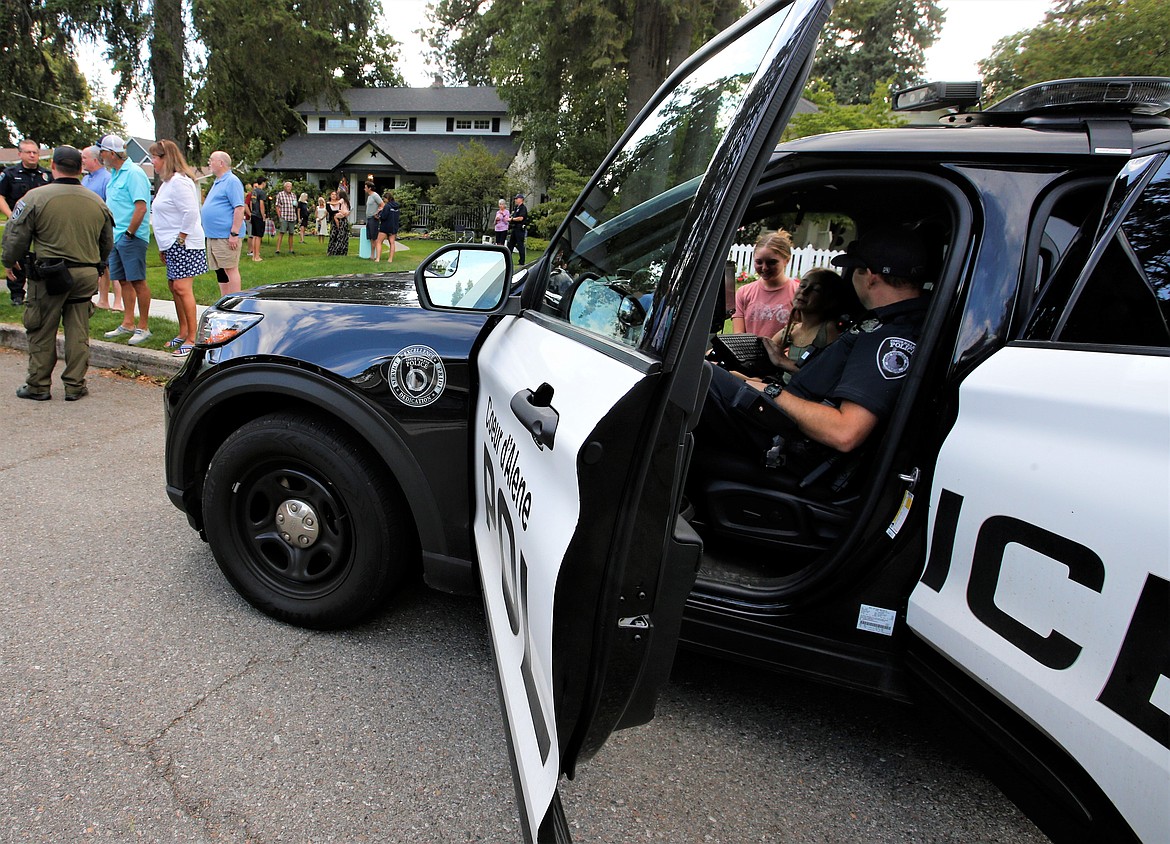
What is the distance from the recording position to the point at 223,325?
2.53 meters

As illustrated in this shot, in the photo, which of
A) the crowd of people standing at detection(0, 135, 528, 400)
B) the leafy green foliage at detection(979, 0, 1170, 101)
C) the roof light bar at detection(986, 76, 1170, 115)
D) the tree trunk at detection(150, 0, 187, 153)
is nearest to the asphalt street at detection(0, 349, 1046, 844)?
the roof light bar at detection(986, 76, 1170, 115)

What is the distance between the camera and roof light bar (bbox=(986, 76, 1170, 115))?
1653 millimetres

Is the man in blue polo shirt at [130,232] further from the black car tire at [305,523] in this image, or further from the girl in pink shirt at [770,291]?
the girl in pink shirt at [770,291]

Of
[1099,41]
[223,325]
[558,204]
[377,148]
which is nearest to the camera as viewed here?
[223,325]

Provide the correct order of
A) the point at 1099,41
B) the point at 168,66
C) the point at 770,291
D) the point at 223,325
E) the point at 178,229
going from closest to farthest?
1. the point at 223,325
2. the point at 770,291
3. the point at 178,229
4. the point at 1099,41
5. the point at 168,66

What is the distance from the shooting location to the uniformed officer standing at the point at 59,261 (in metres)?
4.98

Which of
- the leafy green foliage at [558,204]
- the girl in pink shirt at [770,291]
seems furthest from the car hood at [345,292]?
→ the leafy green foliage at [558,204]

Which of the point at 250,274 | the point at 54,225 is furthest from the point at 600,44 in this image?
the point at 54,225

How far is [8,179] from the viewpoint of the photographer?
7.79 meters

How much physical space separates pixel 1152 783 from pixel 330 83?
3168 centimetres

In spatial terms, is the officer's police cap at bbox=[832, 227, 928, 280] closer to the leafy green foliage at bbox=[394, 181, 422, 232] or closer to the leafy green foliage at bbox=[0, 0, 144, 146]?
the leafy green foliage at bbox=[0, 0, 144, 146]

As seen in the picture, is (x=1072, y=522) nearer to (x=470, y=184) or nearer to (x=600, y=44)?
(x=600, y=44)

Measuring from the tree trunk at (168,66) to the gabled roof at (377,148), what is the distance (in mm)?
20380

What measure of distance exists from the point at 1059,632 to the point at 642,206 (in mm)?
1245
